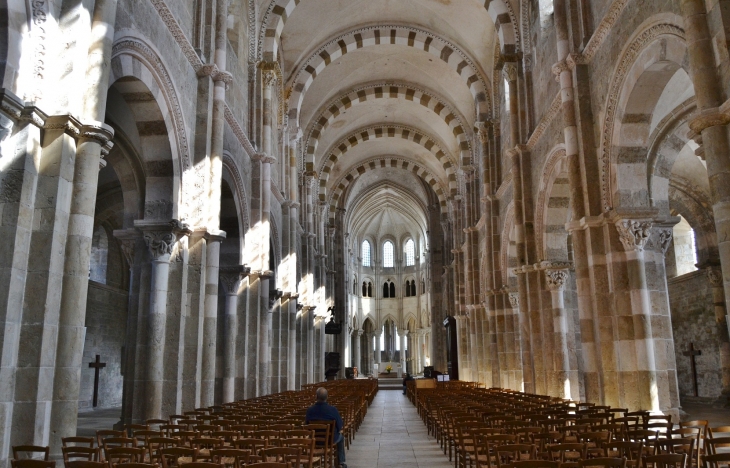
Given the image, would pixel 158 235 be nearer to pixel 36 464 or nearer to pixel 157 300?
pixel 157 300

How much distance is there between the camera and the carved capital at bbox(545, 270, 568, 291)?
18.0 meters

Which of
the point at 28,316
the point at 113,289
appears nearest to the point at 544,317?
the point at 28,316

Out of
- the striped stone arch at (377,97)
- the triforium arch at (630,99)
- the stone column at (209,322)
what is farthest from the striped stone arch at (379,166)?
the triforium arch at (630,99)

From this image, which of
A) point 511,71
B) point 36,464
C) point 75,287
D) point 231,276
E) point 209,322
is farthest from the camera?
point 511,71

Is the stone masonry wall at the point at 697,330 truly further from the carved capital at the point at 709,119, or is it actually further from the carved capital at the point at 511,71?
the carved capital at the point at 709,119

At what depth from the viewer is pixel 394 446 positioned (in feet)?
40.6

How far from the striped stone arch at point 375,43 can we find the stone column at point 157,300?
15.7m

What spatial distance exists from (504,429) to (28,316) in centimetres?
607

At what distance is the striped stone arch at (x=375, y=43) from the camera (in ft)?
90.0

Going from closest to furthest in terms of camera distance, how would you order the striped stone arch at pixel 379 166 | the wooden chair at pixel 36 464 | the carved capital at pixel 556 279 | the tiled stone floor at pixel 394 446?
1. the wooden chair at pixel 36 464
2. the tiled stone floor at pixel 394 446
3. the carved capital at pixel 556 279
4. the striped stone arch at pixel 379 166

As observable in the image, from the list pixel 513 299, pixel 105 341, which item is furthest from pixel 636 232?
pixel 105 341

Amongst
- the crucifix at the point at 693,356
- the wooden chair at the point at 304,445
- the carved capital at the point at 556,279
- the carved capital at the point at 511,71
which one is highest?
the carved capital at the point at 511,71

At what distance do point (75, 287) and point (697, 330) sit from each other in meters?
22.5

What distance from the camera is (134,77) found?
11289mm
